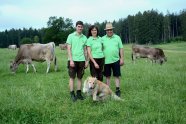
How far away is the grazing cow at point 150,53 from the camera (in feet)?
102

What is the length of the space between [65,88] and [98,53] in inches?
112

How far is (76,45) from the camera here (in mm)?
11422

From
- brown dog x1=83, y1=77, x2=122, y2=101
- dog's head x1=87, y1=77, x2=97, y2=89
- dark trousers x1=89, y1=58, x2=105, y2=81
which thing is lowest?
brown dog x1=83, y1=77, x2=122, y2=101

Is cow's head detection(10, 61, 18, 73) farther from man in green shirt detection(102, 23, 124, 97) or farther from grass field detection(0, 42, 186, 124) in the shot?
man in green shirt detection(102, 23, 124, 97)

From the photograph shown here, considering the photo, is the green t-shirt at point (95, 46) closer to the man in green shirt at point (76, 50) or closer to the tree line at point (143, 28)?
the man in green shirt at point (76, 50)

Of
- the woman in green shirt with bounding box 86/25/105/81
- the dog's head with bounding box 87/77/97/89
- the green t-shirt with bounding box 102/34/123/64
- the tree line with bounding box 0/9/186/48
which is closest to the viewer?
the dog's head with bounding box 87/77/97/89

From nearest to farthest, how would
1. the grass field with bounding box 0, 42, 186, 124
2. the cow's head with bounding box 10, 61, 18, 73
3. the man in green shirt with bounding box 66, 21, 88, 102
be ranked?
the grass field with bounding box 0, 42, 186, 124 < the man in green shirt with bounding box 66, 21, 88, 102 < the cow's head with bounding box 10, 61, 18, 73

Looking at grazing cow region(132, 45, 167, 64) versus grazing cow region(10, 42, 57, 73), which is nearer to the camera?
grazing cow region(10, 42, 57, 73)

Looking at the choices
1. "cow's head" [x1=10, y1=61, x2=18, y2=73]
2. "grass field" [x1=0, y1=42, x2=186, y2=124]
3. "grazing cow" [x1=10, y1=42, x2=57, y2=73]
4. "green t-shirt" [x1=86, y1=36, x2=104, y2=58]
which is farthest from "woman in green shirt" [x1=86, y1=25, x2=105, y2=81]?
"grazing cow" [x1=10, y1=42, x2=57, y2=73]

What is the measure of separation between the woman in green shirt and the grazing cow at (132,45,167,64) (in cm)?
1966

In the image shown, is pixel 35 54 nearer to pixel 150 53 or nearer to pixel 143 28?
pixel 150 53

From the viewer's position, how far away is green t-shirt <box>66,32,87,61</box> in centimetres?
1142

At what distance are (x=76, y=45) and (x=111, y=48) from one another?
120 centimetres

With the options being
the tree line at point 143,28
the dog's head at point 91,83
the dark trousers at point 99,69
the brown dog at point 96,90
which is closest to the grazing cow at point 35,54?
the dark trousers at point 99,69
